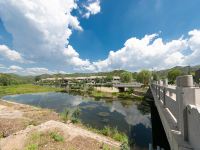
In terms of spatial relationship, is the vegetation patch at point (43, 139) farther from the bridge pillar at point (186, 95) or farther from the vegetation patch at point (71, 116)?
the bridge pillar at point (186, 95)

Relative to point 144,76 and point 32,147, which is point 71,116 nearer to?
point 32,147

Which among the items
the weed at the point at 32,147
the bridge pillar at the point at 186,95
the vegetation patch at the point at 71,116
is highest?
the bridge pillar at the point at 186,95

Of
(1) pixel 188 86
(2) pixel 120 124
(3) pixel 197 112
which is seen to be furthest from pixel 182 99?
(2) pixel 120 124

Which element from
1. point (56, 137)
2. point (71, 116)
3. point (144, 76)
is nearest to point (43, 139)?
point (56, 137)

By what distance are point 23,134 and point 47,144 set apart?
289 cm

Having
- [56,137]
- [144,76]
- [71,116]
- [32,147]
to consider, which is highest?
[144,76]

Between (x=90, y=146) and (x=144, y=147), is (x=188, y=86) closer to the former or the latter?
(x=90, y=146)

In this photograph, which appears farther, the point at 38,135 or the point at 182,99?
the point at 38,135

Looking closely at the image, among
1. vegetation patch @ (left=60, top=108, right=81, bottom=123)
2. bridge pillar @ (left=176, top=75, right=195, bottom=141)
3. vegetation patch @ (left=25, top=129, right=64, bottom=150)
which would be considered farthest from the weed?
vegetation patch @ (left=60, top=108, right=81, bottom=123)

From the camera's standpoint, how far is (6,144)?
11.4m

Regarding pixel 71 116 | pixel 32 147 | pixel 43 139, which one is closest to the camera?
pixel 32 147

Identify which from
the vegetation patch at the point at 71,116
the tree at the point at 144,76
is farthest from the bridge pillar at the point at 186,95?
the tree at the point at 144,76

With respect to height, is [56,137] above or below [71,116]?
above

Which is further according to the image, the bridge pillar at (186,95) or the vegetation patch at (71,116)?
the vegetation patch at (71,116)
